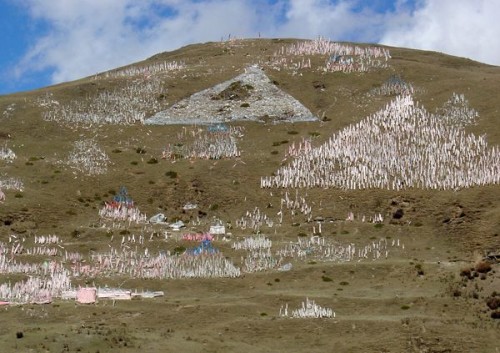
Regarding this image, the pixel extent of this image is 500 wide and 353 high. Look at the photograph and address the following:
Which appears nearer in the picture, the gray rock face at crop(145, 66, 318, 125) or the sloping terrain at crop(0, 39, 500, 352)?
the sloping terrain at crop(0, 39, 500, 352)

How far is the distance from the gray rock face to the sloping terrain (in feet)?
1.67

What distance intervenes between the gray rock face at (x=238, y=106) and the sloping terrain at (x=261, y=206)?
51cm

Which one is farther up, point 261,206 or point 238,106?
point 238,106

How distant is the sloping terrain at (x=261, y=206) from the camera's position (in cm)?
5884

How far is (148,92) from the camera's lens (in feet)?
473

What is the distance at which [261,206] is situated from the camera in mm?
100688

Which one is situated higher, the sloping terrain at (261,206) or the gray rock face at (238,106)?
the gray rock face at (238,106)

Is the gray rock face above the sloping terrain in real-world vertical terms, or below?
above

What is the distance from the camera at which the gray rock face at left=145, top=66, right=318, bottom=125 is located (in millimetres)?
133250

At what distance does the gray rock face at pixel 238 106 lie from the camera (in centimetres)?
13325

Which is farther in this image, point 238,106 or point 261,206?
point 238,106

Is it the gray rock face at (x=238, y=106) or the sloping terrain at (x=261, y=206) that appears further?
the gray rock face at (x=238, y=106)

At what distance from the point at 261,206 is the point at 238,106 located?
41302mm

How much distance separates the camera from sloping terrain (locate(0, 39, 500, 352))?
58.8 meters
